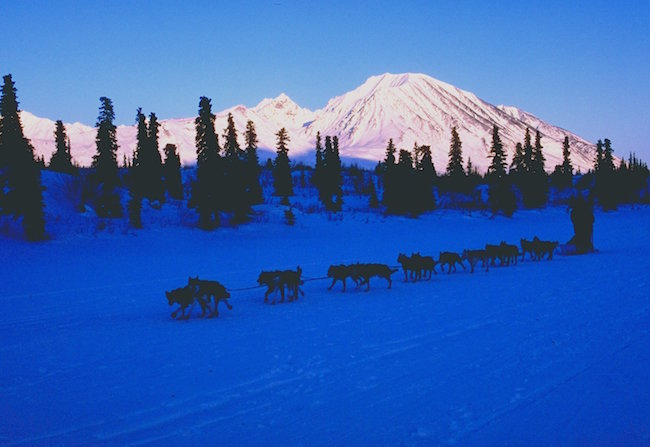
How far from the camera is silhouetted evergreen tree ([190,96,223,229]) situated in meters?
33.0

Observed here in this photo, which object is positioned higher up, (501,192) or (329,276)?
(501,192)

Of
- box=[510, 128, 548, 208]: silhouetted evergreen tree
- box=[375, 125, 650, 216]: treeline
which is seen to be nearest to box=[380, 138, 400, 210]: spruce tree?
box=[375, 125, 650, 216]: treeline

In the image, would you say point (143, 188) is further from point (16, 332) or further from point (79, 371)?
point (79, 371)

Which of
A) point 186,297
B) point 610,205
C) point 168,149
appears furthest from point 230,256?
point 610,205

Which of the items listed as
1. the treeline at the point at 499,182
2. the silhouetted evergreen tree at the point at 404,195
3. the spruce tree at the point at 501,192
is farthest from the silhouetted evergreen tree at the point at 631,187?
the silhouetted evergreen tree at the point at 404,195

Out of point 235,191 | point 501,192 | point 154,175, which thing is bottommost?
point 501,192

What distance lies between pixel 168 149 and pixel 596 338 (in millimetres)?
46422

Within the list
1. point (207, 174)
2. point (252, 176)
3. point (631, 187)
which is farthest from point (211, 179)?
point (631, 187)

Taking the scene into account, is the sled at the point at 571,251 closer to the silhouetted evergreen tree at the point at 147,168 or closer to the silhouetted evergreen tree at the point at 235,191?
the silhouetted evergreen tree at the point at 235,191

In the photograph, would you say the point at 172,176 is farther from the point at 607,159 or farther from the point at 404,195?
the point at 607,159

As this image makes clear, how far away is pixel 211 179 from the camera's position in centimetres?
3403

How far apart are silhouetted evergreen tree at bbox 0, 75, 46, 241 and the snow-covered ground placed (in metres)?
8.08

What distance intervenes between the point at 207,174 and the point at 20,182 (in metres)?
12.1

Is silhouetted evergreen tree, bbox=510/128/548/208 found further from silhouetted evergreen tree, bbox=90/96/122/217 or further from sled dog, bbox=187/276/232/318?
sled dog, bbox=187/276/232/318
